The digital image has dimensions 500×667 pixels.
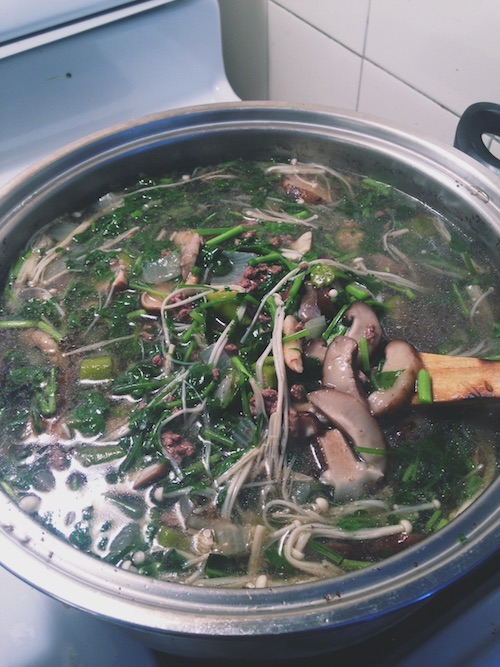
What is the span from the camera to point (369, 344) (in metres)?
1.86

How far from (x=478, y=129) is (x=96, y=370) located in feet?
5.16

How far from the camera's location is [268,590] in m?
1.28

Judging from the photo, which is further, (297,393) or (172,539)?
(297,393)

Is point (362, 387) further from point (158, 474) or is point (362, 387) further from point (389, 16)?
point (389, 16)

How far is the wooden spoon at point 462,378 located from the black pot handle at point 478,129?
82 cm

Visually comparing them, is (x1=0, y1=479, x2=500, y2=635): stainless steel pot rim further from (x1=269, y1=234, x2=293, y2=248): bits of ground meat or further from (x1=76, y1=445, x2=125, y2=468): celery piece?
(x1=269, y1=234, x2=293, y2=248): bits of ground meat

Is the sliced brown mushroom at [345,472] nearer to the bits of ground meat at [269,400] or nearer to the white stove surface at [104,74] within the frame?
the bits of ground meat at [269,400]

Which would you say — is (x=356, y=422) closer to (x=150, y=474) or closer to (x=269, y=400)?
(x=269, y=400)

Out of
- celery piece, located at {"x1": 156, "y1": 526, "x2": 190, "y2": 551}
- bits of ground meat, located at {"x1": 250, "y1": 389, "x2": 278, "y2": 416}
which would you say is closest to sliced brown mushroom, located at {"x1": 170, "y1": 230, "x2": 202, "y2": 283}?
bits of ground meat, located at {"x1": 250, "y1": 389, "x2": 278, "y2": 416}

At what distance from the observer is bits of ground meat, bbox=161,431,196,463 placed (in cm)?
171

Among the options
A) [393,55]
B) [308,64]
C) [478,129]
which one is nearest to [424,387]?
[478,129]

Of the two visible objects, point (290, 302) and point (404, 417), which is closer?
point (404, 417)

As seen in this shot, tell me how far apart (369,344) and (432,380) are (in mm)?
225

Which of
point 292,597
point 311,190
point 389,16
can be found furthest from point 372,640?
point 389,16
